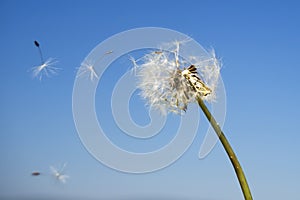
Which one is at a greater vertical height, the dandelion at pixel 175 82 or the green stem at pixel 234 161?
the dandelion at pixel 175 82

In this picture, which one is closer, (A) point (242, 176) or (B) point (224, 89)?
(A) point (242, 176)

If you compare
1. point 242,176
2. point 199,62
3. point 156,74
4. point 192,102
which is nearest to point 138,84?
point 156,74

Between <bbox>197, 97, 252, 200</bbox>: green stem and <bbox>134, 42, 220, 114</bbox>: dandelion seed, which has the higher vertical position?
<bbox>134, 42, 220, 114</bbox>: dandelion seed

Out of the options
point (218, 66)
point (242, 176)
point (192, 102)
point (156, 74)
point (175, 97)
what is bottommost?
point (242, 176)

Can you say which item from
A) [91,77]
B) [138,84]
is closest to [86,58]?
[91,77]

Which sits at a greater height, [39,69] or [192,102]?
[39,69]

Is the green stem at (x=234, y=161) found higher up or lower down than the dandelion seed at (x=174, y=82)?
lower down

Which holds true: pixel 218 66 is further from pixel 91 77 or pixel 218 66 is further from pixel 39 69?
pixel 39 69

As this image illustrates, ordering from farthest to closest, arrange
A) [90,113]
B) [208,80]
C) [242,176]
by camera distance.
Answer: [90,113] < [208,80] < [242,176]

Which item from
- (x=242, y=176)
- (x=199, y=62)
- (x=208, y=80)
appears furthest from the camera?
(x=199, y=62)
